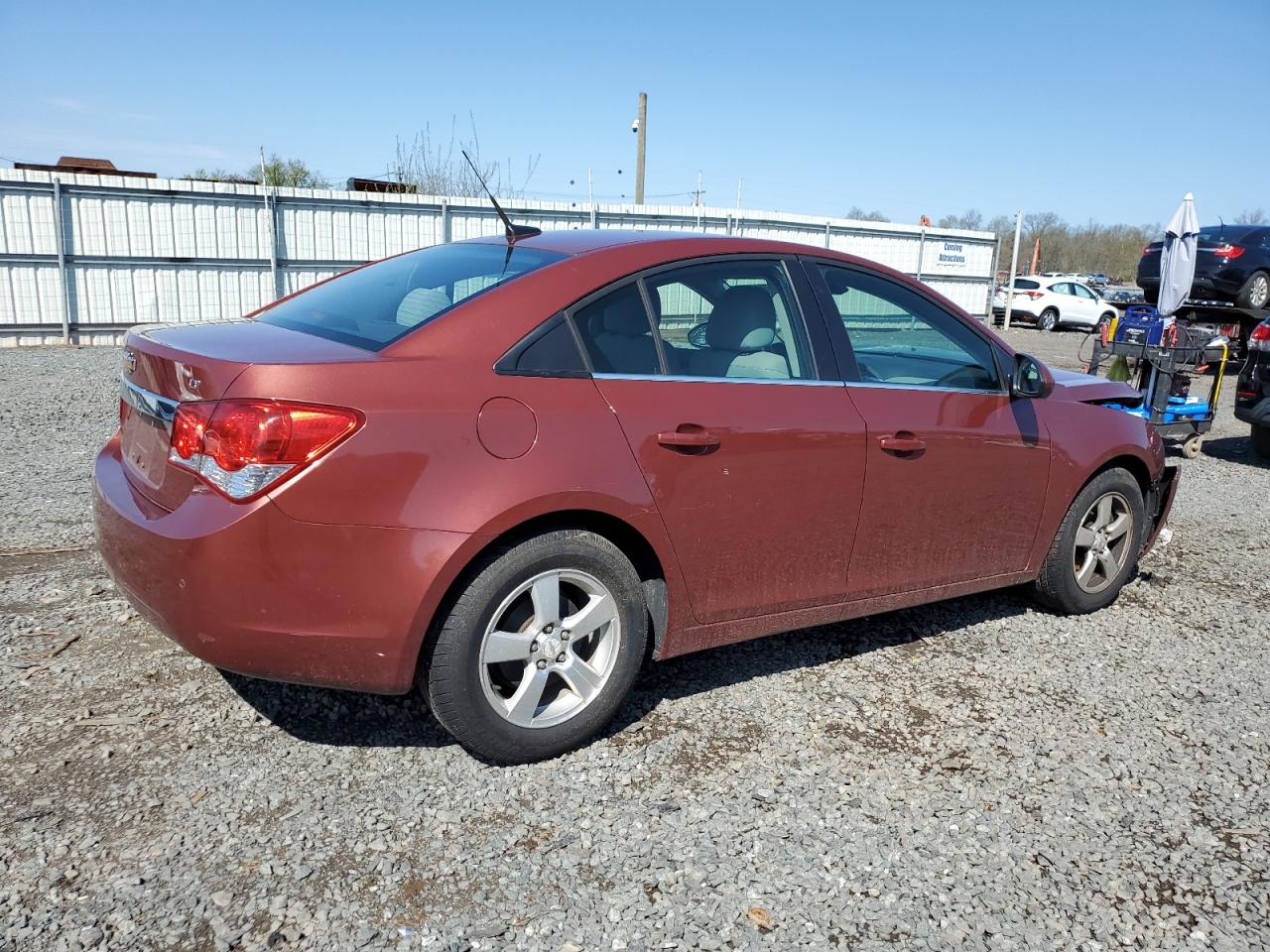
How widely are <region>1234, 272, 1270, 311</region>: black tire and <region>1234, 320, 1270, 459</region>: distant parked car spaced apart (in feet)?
31.0

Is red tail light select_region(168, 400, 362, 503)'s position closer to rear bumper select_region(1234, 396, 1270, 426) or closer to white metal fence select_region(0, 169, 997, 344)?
rear bumper select_region(1234, 396, 1270, 426)

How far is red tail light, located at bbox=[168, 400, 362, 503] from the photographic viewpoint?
2.57 metres

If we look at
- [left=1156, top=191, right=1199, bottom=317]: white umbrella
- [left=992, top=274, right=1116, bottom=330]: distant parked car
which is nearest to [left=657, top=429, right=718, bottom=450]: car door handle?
[left=1156, top=191, right=1199, bottom=317]: white umbrella

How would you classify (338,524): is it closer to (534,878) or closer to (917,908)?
(534,878)

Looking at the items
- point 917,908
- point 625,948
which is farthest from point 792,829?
point 625,948

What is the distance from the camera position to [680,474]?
3.12 metres

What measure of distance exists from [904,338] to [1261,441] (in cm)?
727

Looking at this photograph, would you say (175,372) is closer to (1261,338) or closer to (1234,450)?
(1261,338)

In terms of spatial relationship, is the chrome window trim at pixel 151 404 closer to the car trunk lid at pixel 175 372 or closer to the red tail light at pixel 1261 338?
the car trunk lid at pixel 175 372

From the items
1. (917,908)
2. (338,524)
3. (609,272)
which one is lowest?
(917,908)

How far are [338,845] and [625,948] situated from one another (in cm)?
84

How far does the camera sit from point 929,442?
12.2 feet

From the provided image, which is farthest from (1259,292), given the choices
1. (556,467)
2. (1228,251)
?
(556,467)

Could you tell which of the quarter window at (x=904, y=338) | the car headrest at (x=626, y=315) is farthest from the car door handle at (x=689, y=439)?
the quarter window at (x=904, y=338)
